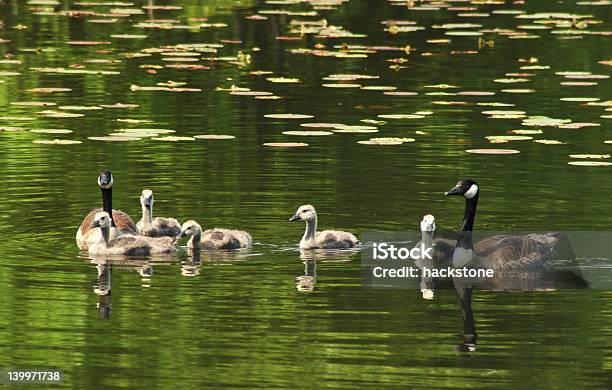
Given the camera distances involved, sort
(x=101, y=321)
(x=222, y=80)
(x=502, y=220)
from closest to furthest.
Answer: (x=101, y=321) < (x=502, y=220) < (x=222, y=80)

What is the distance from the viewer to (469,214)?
45.1 feet

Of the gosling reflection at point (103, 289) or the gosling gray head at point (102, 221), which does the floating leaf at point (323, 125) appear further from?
the gosling reflection at point (103, 289)

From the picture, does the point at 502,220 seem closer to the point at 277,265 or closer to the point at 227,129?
the point at 277,265

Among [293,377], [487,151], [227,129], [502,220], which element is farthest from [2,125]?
[293,377]

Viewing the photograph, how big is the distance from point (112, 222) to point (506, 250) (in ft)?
10.8

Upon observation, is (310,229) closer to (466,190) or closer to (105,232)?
(466,190)

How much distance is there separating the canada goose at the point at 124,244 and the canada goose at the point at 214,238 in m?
0.19

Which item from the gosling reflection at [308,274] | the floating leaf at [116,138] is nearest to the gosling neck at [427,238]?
the gosling reflection at [308,274]

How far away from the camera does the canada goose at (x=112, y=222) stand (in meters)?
13.7

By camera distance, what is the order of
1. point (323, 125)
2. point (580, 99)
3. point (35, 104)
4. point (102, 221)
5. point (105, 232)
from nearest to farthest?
point (102, 221)
point (105, 232)
point (323, 125)
point (35, 104)
point (580, 99)

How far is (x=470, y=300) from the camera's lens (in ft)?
39.3

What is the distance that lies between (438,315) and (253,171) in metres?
5.32

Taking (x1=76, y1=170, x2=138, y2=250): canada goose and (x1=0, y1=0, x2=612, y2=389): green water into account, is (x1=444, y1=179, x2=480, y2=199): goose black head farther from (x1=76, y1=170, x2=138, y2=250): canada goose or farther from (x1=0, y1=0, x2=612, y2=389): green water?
(x1=76, y1=170, x2=138, y2=250): canada goose

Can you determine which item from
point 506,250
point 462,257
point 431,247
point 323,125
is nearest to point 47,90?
point 323,125
